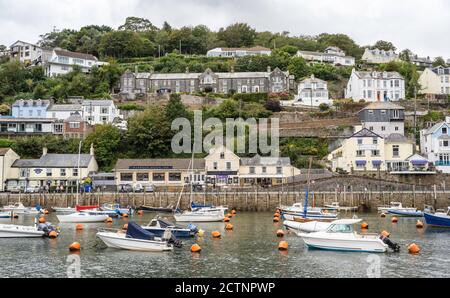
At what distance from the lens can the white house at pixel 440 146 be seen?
69.4m

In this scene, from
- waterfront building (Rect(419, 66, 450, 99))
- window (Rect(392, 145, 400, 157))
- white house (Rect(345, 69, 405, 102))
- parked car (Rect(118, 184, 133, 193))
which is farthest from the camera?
waterfront building (Rect(419, 66, 450, 99))

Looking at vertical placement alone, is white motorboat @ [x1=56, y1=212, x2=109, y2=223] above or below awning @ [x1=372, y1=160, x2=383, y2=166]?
below

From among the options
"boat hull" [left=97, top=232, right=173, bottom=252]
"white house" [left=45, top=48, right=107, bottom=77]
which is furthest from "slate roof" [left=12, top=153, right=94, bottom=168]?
"white house" [left=45, top=48, right=107, bottom=77]

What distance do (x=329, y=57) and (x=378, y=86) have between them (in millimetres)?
28852

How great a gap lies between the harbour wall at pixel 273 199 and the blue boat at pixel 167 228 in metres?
22.4

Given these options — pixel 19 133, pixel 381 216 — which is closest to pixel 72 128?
pixel 19 133

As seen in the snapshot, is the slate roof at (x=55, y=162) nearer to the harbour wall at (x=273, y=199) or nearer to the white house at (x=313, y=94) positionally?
the harbour wall at (x=273, y=199)

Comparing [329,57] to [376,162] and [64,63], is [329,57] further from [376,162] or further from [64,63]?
[64,63]

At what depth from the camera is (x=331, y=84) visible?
→ 10400 cm

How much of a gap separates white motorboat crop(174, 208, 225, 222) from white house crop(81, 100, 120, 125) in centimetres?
4145

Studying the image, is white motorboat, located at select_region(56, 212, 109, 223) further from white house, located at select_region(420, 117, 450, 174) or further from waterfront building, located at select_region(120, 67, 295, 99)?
waterfront building, located at select_region(120, 67, 295, 99)

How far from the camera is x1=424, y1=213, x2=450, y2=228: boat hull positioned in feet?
145

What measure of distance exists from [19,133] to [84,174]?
19688mm

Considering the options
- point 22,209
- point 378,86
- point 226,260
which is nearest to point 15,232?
point 226,260
